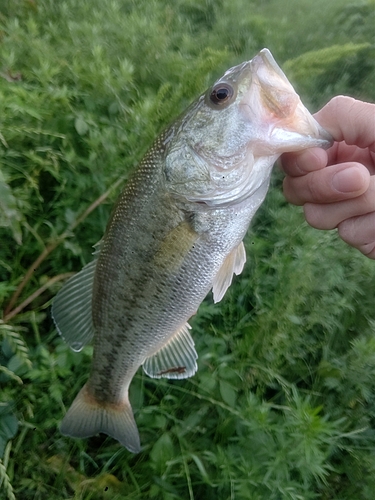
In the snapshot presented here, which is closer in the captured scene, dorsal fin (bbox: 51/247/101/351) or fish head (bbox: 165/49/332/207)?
fish head (bbox: 165/49/332/207)

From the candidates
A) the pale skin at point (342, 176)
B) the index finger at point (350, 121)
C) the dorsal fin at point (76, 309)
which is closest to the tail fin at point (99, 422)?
the dorsal fin at point (76, 309)

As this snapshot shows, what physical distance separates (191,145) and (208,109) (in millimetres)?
129

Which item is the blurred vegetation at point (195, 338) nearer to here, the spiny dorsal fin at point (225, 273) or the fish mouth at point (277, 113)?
the spiny dorsal fin at point (225, 273)

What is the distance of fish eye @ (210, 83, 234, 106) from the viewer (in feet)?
4.40

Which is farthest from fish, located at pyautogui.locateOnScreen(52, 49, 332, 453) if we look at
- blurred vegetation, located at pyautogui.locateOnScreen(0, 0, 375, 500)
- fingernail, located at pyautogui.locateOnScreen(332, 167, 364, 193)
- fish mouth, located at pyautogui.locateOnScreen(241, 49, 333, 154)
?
blurred vegetation, located at pyautogui.locateOnScreen(0, 0, 375, 500)

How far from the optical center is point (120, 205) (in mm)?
1512

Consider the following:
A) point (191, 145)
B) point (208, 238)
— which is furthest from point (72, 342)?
point (191, 145)

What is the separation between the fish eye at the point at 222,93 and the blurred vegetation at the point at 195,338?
837mm

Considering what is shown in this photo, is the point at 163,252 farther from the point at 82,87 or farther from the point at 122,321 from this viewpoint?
the point at 82,87

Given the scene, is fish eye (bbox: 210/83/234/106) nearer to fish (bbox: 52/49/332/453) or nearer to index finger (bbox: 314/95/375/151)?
fish (bbox: 52/49/332/453)

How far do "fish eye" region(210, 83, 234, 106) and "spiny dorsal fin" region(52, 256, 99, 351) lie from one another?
789 millimetres

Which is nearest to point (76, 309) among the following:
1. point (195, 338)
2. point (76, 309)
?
point (76, 309)

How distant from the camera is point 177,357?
176 cm

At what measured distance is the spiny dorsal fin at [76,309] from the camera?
1.70 metres
